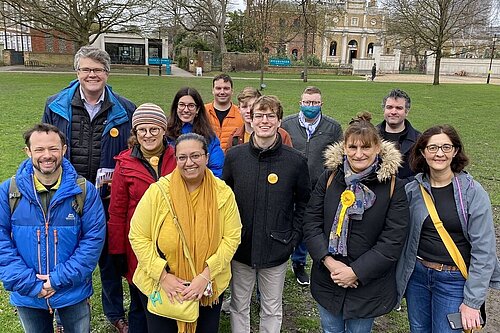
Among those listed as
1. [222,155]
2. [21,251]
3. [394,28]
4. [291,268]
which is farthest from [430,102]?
[21,251]

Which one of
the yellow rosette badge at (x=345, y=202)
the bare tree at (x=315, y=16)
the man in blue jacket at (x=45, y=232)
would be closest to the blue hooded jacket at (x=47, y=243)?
the man in blue jacket at (x=45, y=232)

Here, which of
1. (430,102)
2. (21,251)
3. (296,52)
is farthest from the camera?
(296,52)

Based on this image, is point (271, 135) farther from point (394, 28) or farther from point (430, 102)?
point (394, 28)

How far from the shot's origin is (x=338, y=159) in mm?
3041

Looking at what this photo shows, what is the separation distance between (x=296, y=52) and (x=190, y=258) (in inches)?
2889

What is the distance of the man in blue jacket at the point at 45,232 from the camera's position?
112 inches

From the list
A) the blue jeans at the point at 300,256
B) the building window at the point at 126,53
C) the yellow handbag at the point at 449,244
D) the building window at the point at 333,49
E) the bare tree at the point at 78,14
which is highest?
the building window at the point at 333,49

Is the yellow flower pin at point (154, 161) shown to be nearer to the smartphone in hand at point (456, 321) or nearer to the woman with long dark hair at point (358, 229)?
the woman with long dark hair at point (358, 229)

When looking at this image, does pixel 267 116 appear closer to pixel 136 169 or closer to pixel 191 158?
pixel 191 158

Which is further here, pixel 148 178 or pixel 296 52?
pixel 296 52

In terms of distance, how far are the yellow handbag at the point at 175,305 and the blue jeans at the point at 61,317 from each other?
59 cm

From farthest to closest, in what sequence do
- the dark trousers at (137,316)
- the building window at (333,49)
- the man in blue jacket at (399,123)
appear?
the building window at (333,49), the man in blue jacket at (399,123), the dark trousers at (137,316)

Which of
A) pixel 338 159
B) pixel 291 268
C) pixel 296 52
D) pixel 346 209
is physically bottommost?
pixel 291 268

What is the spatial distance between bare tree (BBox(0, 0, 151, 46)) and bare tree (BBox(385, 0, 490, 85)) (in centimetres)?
2024
